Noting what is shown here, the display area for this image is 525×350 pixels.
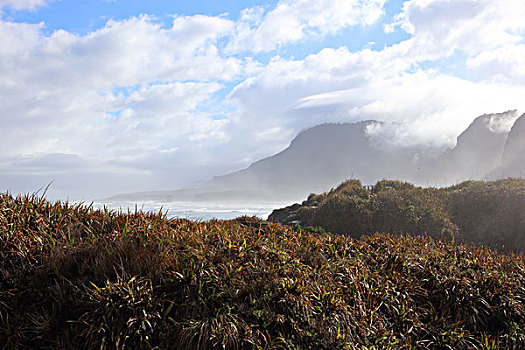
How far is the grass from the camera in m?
4.11

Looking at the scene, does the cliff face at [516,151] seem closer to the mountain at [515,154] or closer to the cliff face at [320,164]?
the mountain at [515,154]

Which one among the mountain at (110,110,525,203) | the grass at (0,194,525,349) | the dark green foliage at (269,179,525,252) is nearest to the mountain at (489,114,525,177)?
the mountain at (110,110,525,203)

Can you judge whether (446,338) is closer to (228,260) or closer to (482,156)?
(228,260)

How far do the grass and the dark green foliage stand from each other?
6939 mm

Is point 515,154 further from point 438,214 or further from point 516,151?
point 438,214

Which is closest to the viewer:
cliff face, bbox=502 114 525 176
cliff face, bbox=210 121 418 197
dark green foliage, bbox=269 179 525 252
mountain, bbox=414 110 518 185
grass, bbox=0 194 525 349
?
grass, bbox=0 194 525 349

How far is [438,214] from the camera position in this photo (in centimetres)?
1371

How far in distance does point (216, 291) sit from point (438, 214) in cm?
1157

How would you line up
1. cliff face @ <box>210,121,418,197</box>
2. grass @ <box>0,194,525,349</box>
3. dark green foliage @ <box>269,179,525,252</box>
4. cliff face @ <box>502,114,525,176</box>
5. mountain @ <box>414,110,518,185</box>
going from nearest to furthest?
1. grass @ <box>0,194,525,349</box>
2. dark green foliage @ <box>269,179,525,252</box>
3. cliff face @ <box>502,114,525,176</box>
4. mountain @ <box>414,110,518,185</box>
5. cliff face @ <box>210,121,418,197</box>

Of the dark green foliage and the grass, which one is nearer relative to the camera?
the grass

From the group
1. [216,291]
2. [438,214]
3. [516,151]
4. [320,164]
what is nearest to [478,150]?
[516,151]

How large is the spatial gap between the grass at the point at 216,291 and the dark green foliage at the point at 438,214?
22.8 feet

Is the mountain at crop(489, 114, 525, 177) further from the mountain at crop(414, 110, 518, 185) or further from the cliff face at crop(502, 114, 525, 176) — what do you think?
the mountain at crop(414, 110, 518, 185)

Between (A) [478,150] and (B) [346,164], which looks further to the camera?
(B) [346,164]
